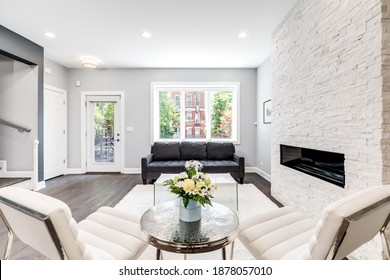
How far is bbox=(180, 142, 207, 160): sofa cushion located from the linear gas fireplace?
193 cm

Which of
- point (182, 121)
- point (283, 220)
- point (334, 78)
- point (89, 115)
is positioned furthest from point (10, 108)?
point (334, 78)

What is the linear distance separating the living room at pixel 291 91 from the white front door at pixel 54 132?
0.49 ft

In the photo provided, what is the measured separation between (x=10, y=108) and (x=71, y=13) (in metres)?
2.32

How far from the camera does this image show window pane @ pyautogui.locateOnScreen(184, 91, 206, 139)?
17.7 ft

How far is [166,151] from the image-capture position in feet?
15.3

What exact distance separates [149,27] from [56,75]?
2.91 meters

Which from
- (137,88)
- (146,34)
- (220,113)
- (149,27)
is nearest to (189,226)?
(149,27)

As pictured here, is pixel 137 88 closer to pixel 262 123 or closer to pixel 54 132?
pixel 54 132

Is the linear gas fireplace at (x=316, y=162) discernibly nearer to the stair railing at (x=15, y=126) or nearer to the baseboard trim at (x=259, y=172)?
the baseboard trim at (x=259, y=172)

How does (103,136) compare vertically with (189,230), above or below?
above

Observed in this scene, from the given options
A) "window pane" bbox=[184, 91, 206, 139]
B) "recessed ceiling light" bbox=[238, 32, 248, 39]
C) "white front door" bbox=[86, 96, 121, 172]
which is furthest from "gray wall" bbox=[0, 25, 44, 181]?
"recessed ceiling light" bbox=[238, 32, 248, 39]

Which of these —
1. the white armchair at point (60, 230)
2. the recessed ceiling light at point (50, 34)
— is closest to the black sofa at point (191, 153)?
the recessed ceiling light at point (50, 34)

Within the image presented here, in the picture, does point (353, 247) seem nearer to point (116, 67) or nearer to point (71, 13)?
point (71, 13)

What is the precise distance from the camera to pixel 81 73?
521cm
